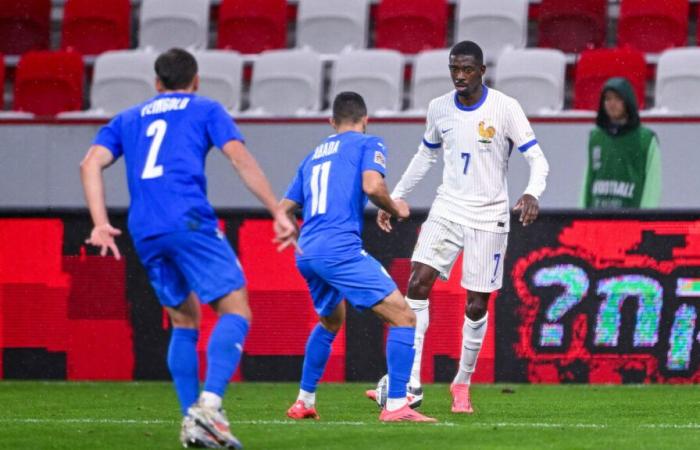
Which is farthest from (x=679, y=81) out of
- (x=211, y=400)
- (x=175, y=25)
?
(x=211, y=400)

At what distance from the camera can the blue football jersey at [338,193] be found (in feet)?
24.2

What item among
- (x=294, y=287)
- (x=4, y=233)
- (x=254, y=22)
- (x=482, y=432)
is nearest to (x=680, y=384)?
(x=294, y=287)

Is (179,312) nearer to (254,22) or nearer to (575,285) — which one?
(575,285)

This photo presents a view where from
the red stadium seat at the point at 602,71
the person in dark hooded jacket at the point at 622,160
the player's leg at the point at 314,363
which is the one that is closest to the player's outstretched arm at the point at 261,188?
the player's leg at the point at 314,363

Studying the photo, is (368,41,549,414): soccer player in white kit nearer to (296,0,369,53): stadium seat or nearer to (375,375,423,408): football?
(375,375,423,408): football

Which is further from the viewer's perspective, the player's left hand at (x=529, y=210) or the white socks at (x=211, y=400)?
the player's left hand at (x=529, y=210)

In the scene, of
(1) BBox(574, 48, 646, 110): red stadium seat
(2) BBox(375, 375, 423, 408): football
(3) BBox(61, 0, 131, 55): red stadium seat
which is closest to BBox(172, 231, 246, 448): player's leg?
(2) BBox(375, 375, 423, 408): football

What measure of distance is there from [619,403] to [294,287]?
9.57 feet

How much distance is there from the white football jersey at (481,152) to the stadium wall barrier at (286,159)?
474 centimetres

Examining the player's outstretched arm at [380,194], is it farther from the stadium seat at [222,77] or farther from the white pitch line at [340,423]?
the stadium seat at [222,77]

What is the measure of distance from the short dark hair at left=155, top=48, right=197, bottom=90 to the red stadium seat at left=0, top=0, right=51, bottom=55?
33.2 ft

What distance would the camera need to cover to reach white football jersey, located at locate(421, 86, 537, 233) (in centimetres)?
839

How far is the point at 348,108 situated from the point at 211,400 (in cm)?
221

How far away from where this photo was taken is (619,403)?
8867 millimetres
